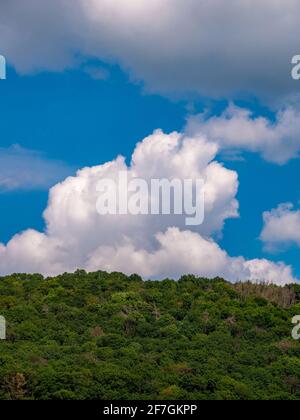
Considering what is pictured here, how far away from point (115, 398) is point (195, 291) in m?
41.1

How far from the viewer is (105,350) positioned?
7438 cm

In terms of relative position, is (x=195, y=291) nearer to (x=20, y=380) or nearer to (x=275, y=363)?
(x=275, y=363)

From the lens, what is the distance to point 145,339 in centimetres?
8131

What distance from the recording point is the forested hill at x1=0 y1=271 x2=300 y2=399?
6381 cm

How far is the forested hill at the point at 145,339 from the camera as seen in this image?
63.8m

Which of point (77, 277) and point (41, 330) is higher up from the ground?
point (77, 277)

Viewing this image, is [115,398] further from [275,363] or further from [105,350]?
[275,363]

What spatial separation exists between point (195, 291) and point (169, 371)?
3510 cm
